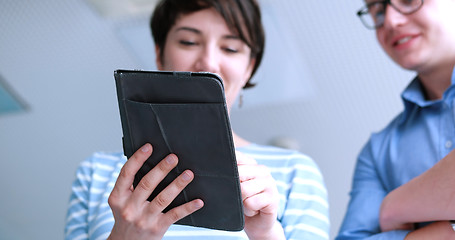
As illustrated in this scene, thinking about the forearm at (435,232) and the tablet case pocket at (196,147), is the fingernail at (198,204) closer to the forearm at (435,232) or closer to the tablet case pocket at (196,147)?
the tablet case pocket at (196,147)

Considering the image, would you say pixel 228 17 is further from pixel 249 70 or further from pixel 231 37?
pixel 249 70

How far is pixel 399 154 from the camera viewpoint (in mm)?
1135

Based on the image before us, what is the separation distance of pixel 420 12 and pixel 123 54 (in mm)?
1349

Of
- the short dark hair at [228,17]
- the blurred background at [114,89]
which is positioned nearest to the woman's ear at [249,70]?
the short dark hair at [228,17]

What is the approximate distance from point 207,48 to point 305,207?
17.2 inches

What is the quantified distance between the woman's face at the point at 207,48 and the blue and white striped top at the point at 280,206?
8.2 inches

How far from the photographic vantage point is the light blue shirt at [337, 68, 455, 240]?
1.06 meters

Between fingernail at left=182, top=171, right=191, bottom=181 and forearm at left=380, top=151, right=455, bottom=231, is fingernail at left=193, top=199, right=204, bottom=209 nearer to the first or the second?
fingernail at left=182, top=171, right=191, bottom=181

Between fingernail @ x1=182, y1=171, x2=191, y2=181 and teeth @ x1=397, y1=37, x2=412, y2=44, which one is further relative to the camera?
teeth @ x1=397, y1=37, x2=412, y2=44

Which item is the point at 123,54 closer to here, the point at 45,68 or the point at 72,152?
the point at 45,68

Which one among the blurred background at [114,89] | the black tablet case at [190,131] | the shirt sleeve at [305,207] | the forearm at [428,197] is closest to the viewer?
the black tablet case at [190,131]

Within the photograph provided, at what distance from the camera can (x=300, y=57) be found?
2002 millimetres

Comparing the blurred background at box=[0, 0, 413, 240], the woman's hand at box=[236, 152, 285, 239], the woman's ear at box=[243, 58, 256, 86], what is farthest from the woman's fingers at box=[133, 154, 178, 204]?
the blurred background at box=[0, 0, 413, 240]

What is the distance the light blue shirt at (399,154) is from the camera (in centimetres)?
106
